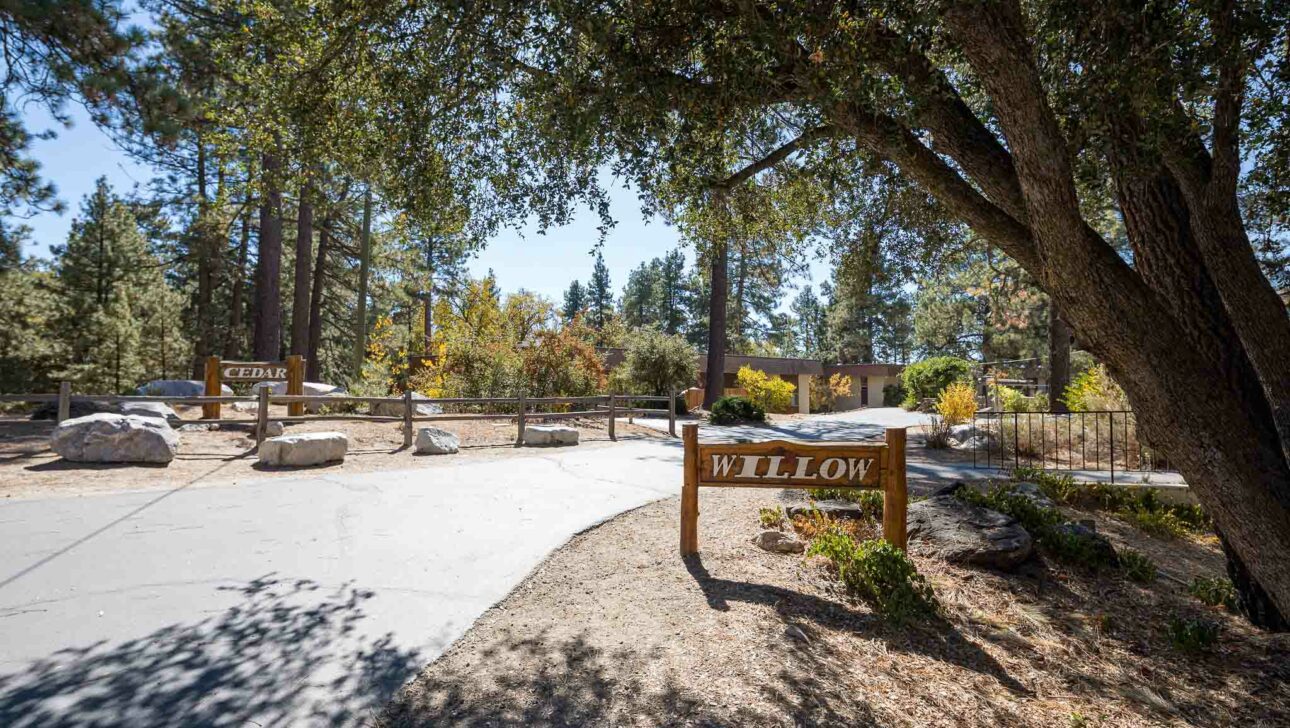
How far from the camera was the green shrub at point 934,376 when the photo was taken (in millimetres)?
26953

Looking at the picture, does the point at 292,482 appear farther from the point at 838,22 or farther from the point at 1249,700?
the point at 1249,700

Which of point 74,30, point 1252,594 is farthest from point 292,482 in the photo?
point 1252,594

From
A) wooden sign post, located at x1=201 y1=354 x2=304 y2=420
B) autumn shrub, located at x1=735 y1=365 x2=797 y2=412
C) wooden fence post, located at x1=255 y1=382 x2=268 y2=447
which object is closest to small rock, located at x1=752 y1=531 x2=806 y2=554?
wooden fence post, located at x1=255 y1=382 x2=268 y2=447

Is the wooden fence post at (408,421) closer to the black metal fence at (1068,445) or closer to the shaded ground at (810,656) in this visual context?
the shaded ground at (810,656)

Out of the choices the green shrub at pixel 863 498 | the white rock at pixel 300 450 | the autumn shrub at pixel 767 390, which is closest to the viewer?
the green shrub at pixel 863 498

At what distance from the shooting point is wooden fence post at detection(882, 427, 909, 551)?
15.0ft

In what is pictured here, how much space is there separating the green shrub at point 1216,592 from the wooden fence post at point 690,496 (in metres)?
4.09

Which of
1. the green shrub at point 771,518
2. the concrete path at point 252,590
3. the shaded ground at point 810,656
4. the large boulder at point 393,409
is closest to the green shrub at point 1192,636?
the shaded ground at point 810,656

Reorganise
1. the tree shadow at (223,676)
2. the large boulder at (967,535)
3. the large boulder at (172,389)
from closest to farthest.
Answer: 1. the tree shadow at (223,676)
2. the large boulder at (967,535)
3. the large boulder at (172,389)

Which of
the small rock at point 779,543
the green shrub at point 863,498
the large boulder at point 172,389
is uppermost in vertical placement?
the large boulder at point 172,389

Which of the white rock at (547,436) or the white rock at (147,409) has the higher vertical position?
the white rock at (147,409)

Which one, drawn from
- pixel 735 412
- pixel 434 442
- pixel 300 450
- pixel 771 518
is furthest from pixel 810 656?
pixel 735 412

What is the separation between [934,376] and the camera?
2748cm

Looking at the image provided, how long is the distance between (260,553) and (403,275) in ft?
75.7
